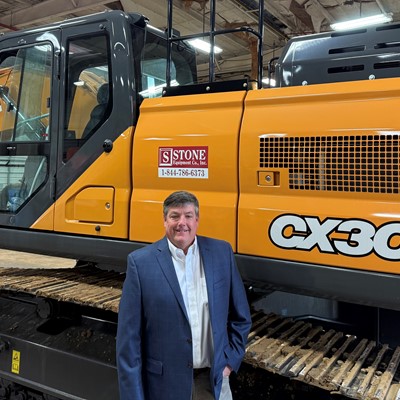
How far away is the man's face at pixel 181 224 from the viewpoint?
1948mm

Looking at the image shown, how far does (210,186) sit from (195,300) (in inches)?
29.5

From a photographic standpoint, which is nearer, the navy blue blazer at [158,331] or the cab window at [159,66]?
the navy blue blazer at [158,331]

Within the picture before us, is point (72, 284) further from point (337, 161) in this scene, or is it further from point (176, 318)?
point (337, 161)

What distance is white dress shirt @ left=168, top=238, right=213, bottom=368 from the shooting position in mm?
1952

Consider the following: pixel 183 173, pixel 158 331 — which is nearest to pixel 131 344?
pixel 158 331

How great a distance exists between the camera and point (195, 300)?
6.43 ft

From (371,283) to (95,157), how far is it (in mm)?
1789

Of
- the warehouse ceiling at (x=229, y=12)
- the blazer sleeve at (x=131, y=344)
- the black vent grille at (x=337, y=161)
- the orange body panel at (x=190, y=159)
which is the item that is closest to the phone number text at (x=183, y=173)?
the orange body panel at (x=190, y=159)

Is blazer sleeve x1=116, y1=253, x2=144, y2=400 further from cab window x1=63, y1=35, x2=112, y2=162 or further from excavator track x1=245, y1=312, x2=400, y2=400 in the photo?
cab window x1=63, y1=35, x2=112, y2=162

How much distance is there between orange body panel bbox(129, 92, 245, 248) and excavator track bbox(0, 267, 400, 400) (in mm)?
546

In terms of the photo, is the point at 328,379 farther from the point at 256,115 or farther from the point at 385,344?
the point at 256,115

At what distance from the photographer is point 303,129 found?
2.26 m

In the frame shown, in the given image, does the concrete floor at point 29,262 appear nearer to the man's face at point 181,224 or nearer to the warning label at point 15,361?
the warning label at point 15,361

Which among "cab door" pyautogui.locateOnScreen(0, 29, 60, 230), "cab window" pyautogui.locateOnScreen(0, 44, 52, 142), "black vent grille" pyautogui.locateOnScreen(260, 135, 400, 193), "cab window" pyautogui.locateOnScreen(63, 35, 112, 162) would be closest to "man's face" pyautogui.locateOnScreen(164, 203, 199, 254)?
"black vent grille" pyautogui.locateOnScreen(260, 135, 400, 193)
